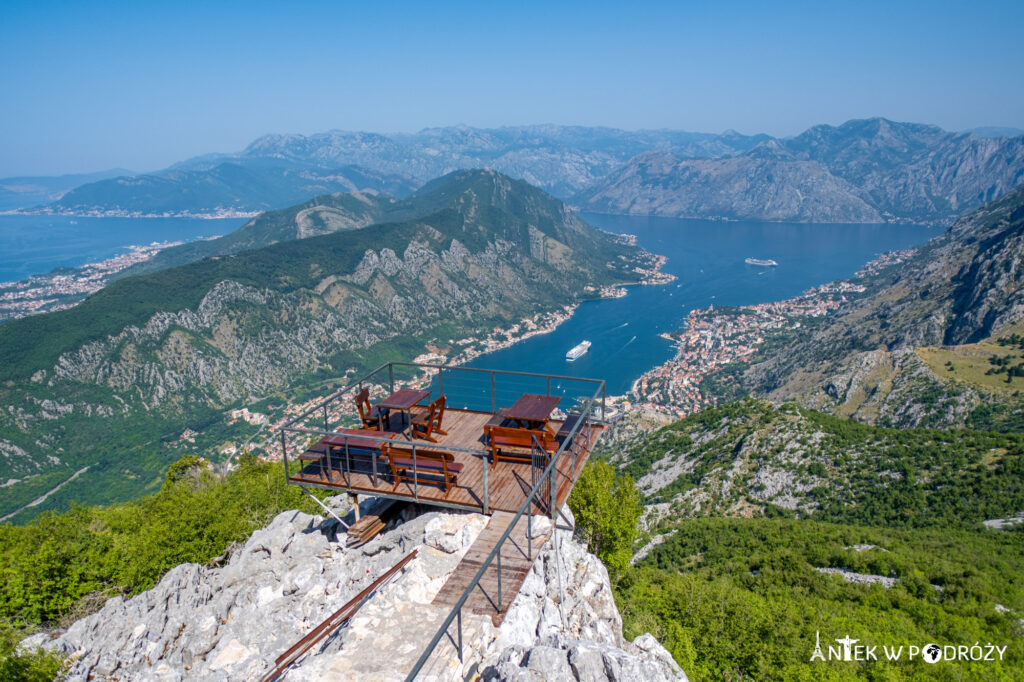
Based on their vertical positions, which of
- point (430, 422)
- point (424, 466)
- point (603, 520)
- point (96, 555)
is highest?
point (430, 422)

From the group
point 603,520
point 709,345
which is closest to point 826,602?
point 603,520

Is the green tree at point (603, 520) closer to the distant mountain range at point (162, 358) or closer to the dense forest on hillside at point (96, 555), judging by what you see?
the dense forest on hillside at point (96, 555)

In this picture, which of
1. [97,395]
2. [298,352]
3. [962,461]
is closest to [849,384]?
[962,461]

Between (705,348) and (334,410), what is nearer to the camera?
(334,410)

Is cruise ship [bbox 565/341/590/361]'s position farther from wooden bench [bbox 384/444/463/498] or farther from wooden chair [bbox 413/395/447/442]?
wooden bench [bbox 384/444/463/498]

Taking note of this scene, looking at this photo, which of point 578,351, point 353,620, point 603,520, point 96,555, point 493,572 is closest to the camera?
point 353,620

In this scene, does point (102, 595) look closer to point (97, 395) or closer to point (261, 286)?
point (97, 395)

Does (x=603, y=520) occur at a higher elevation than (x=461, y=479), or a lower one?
lower

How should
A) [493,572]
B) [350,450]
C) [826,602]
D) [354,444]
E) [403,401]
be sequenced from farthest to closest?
[826,602] → [403,401] → [354,444] → [350,450] → [493,572]

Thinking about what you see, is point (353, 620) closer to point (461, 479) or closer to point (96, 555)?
point (461, 479)
